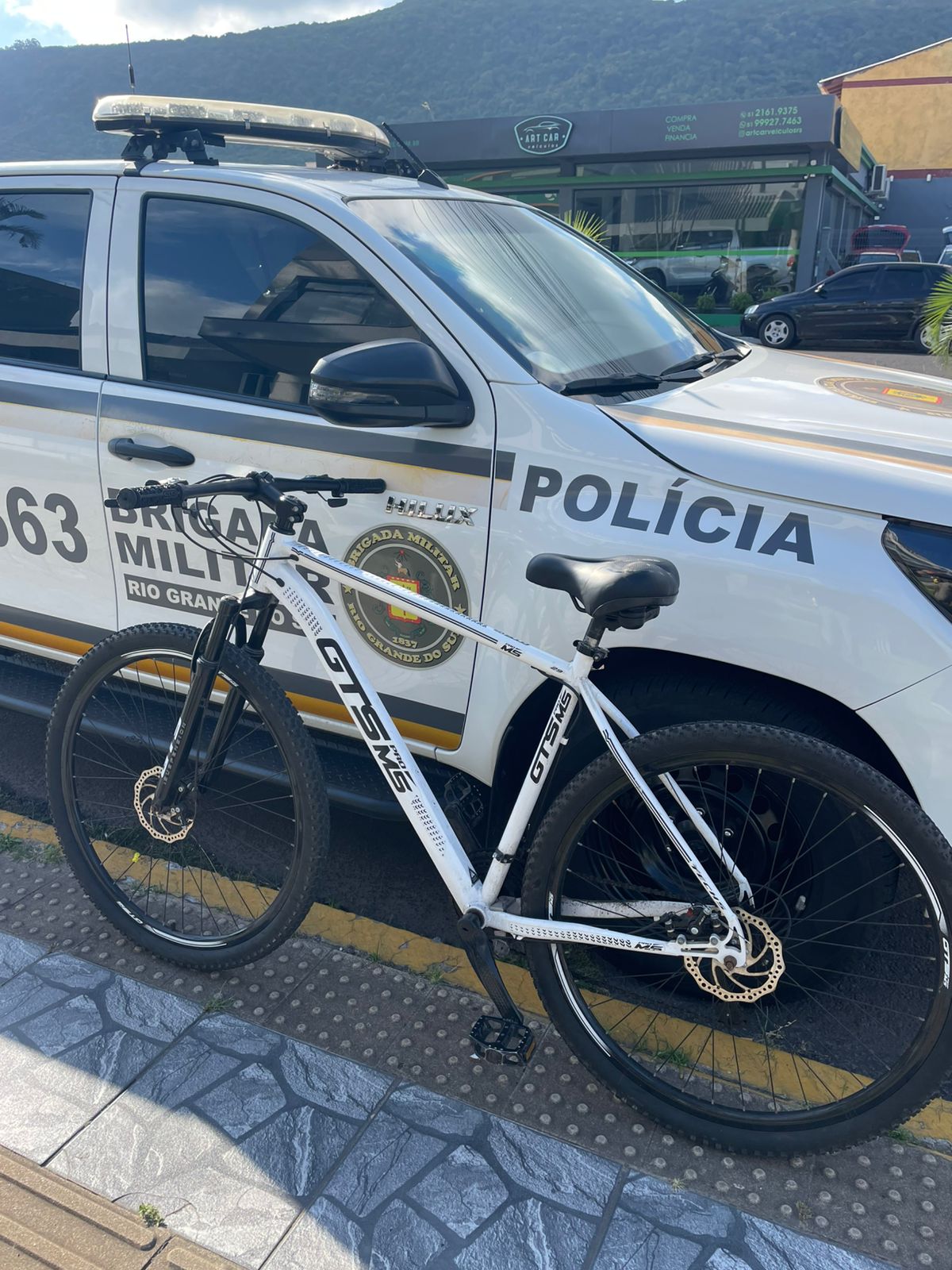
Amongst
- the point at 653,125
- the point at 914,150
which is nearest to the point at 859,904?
the point at 653,125

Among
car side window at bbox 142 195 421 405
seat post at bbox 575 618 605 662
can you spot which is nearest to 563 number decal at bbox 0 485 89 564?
car side window at bbox 142 195 421 405

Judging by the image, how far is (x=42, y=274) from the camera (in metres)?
3.16

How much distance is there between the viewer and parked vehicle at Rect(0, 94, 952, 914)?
2.14m

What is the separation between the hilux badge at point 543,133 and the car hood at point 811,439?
869 inches

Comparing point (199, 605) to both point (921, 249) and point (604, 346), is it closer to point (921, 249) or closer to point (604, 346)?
point (604, 346)

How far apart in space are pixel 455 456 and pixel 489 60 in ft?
401

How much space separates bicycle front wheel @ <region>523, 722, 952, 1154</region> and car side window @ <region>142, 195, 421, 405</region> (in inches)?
53.9

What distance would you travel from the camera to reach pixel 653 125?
2208cm

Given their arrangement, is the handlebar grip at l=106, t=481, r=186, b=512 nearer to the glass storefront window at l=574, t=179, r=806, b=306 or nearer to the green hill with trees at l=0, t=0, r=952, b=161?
the glass storefront window at l=574, t=179, r=806, b=306

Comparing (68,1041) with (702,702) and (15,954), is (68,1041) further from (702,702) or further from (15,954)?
(702,702)

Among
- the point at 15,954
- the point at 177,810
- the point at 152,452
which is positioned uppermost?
the point at 152,452

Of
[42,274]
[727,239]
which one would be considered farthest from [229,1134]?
[727,239]

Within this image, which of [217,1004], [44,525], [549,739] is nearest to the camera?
[549,739]

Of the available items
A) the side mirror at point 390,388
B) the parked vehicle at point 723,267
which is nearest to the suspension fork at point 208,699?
the side mirror at point 390,388
